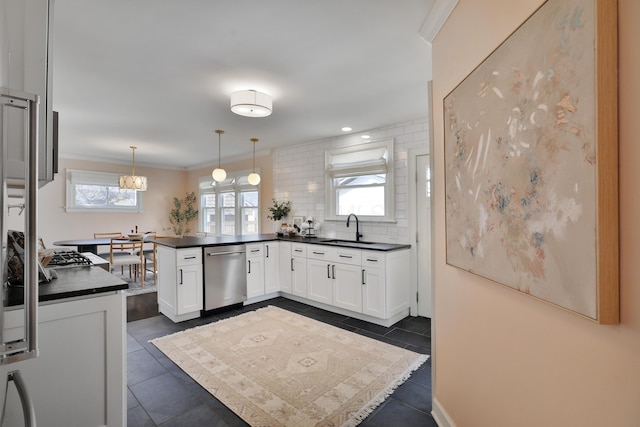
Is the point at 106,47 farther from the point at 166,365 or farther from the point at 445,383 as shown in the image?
the point at 445,383

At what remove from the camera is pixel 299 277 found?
14.5ft

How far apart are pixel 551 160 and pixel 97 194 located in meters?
8.15

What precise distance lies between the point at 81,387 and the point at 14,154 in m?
1.14

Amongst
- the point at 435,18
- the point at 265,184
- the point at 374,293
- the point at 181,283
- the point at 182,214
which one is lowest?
the point at 374,293

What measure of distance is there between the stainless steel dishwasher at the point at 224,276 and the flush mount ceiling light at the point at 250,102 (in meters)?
1.80

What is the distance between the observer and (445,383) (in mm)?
1849

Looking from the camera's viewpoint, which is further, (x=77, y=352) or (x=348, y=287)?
(x=348, y=287)

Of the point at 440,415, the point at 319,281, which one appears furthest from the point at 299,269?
the point at 440,415

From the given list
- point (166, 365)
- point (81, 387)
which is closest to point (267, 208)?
point (166, 365)

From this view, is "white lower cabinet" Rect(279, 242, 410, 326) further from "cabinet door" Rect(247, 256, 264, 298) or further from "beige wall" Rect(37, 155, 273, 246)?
"beige wall" Rect(37, 155, 273, 246)

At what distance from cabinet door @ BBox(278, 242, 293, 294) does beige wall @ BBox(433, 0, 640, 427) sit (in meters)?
2.80

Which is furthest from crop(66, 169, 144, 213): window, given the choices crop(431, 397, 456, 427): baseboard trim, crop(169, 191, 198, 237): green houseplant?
crop(431, 397, 456, 427): baseboard trim

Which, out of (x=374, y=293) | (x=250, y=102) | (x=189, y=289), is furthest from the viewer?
(x=189, y=289)

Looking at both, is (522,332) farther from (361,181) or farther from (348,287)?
(361,181)
